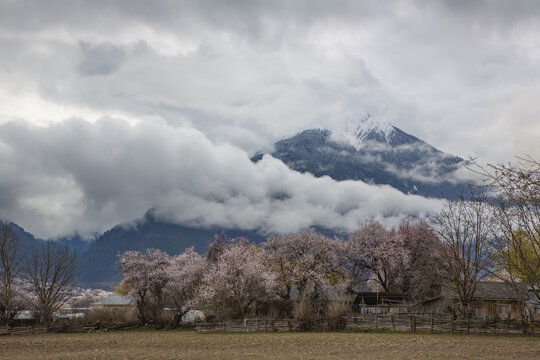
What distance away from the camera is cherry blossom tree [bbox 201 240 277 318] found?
53.3 meters

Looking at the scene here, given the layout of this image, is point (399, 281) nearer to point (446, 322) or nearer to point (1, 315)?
point (446, 322)

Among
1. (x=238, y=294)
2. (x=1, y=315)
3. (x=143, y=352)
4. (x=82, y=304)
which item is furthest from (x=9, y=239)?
(x=82, y=304)

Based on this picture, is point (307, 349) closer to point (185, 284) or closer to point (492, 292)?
point (185, 284)

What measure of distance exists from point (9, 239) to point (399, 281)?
5429 cm

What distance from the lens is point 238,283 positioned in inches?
2095

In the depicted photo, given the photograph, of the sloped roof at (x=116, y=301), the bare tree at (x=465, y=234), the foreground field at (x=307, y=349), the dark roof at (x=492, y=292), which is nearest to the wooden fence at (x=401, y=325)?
the foreground field at (x=307, y=349)

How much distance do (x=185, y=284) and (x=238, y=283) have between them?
31.9 ft

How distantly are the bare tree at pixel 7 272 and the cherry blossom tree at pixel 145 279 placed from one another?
13.5 metres

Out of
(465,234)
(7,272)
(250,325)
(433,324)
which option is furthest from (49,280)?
(465,234)

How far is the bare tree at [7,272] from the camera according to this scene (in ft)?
174

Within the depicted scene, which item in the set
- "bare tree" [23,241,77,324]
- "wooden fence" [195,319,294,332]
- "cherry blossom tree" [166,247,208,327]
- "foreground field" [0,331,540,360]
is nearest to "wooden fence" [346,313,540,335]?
"foreground field" [0,331,540,360]

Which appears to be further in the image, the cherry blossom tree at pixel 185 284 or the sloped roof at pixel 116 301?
the sloped roof at pixel 116 301

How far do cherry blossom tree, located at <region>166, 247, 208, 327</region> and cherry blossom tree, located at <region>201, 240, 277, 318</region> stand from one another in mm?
2223

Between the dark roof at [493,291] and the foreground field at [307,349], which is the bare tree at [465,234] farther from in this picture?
the dark roof at [493,291]
